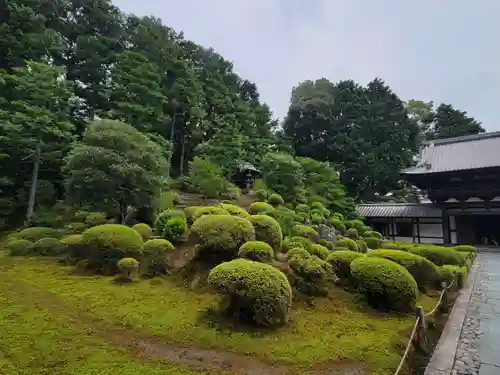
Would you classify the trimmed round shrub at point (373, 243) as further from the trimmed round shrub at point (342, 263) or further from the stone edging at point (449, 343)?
the trimmed round shrub at point (342, 263)

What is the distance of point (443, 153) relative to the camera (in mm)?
22109

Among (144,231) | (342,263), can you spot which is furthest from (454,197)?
(144,231)

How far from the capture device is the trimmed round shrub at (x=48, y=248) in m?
9.49

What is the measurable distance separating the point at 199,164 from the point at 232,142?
3.51 m

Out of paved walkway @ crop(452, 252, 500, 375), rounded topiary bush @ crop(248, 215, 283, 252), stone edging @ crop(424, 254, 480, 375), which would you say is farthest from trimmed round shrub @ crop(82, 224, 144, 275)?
paved walkway @ crop(452, 252, 500, 375)

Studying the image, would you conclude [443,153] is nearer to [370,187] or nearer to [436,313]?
[370,187]

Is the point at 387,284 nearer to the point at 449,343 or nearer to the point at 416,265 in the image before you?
the point at 449,343

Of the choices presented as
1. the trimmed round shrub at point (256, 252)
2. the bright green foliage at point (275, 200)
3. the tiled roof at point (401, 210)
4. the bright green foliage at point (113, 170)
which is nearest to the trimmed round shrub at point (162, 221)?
the bright green foliage at point (113, 170)

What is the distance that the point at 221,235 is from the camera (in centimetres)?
704

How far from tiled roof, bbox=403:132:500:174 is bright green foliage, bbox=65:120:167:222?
55.3 ft

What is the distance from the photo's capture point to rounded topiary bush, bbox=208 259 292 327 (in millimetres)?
4781

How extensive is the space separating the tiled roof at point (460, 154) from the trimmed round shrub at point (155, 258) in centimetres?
1808

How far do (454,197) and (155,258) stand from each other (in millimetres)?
19841

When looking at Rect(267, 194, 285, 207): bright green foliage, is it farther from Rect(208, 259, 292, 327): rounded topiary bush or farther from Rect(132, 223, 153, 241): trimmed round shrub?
Rect(208, 259, 292, 327): rounded topiary bush
